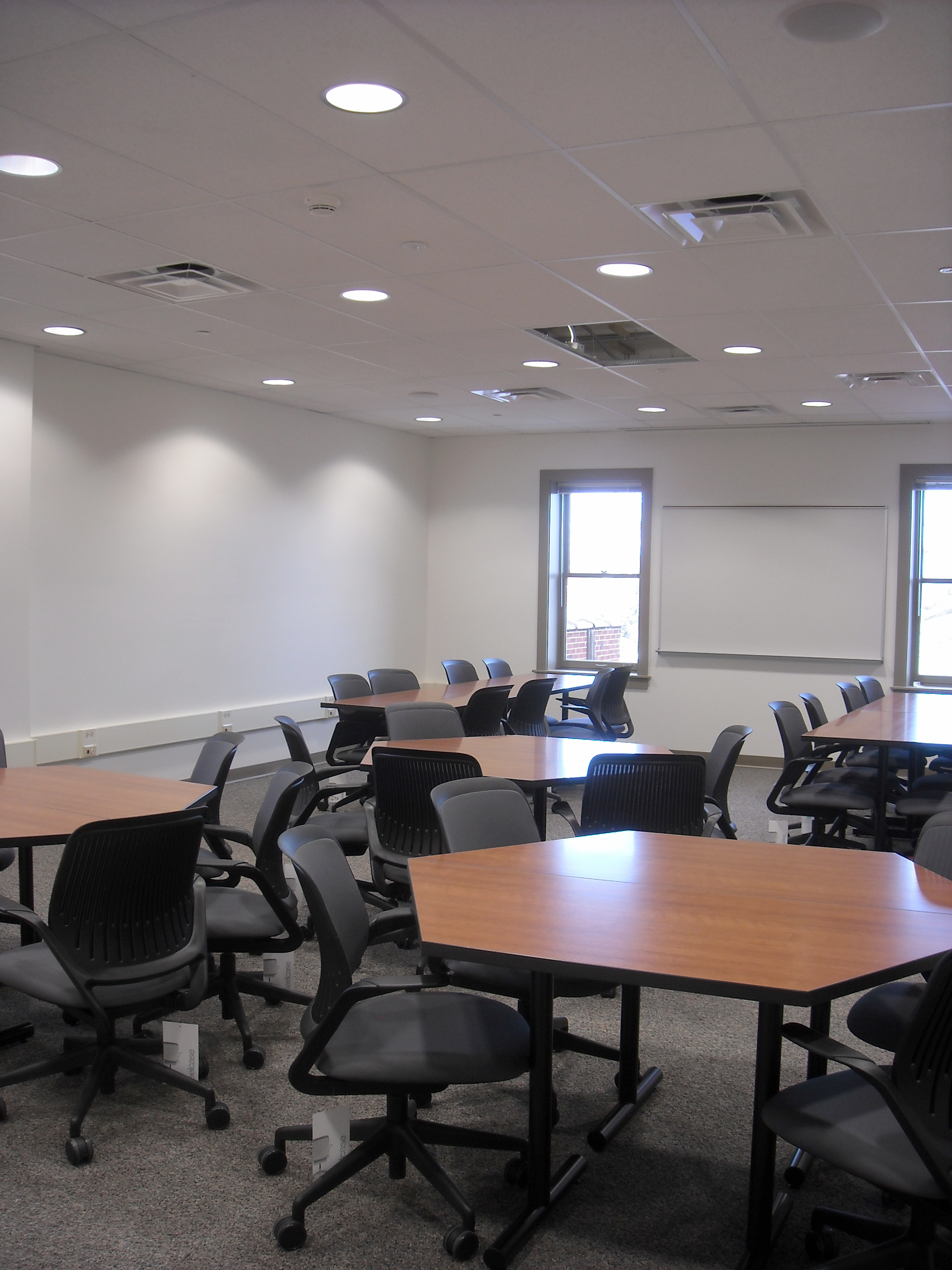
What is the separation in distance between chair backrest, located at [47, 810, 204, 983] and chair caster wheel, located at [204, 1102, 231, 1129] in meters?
0.43

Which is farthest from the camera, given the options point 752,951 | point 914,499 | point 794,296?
point 914,499

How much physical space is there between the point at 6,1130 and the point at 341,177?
309 centimetres

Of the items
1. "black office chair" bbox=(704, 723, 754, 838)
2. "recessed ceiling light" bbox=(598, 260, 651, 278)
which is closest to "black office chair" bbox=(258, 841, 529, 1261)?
"black office chair" bbox=(704, 723, 754, 838)

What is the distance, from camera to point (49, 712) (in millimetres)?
6520

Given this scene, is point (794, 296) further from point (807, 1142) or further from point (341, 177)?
point (807, 1142)

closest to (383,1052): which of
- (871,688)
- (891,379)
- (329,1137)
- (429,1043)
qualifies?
(429,1043)

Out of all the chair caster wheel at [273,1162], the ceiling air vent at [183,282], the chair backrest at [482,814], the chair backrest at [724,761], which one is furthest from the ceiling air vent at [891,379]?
the chair caster wheel at [273,1162]

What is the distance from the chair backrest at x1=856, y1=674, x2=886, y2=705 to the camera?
794 cm

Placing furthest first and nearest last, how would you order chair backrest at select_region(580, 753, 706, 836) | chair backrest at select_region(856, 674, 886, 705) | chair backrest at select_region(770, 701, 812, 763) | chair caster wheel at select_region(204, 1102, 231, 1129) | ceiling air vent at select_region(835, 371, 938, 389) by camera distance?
1. chair backrest at select_region(856, 674, 886, 705)
2. ceiling air vent at select_region(835, 371, 938, 389)
3. chair backrest at select_region(770, 701, 812, 763)
4. chair backrest at select_region(580, 753, 706, 836)
5. chair caster wheel at select_region(204, 1102, 231, 1129)

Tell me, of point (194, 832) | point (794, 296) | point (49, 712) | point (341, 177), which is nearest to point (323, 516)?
point (49, 712)

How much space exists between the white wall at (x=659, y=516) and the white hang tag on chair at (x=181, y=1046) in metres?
6.99

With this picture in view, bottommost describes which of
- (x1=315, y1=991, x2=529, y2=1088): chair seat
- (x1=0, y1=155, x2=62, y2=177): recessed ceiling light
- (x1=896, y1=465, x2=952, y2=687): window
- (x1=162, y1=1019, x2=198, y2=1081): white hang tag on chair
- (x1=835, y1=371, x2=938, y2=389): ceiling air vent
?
(x1=162, y1=1019, x2=198, y2=1081): white hang tag on chair

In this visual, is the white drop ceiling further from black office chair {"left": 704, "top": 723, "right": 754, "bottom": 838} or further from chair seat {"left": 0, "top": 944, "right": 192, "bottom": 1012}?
chair seat {"left": 0, "top": 944, "right": 192, "bottom": 1012}

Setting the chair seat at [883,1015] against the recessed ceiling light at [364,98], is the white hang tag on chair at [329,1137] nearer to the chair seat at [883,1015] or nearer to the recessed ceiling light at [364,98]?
the chair seat at [883,1015]
